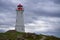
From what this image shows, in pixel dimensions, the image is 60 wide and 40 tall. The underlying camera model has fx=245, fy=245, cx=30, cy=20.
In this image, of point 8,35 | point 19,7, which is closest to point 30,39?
point 8,35

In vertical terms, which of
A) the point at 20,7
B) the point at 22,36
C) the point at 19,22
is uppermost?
the point at 20,7

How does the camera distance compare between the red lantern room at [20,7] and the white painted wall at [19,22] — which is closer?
the white painted wall at [19,22]

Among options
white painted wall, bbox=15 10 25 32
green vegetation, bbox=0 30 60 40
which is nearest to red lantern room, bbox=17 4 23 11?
white painted wall, bbox=15 10 25 32

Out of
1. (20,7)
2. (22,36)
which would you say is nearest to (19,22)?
(20,7)

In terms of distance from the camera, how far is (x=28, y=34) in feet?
191

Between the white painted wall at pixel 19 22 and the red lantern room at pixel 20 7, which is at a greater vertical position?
the red lantern room at pixel 20 7

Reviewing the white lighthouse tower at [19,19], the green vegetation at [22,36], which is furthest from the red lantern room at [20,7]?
the green vegetation at [22,36]

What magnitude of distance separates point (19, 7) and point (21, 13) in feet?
6.46

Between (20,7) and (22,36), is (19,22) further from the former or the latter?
(22,36)

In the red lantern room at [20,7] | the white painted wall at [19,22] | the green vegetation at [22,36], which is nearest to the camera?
the green vegetation at [22,36]

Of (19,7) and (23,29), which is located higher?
(19,7)

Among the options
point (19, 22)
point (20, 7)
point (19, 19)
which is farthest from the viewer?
point (20, 7)

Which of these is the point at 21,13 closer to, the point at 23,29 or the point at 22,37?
the point at 23,29

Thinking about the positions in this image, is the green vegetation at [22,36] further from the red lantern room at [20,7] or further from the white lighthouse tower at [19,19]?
the red lantern room at [20,7]
